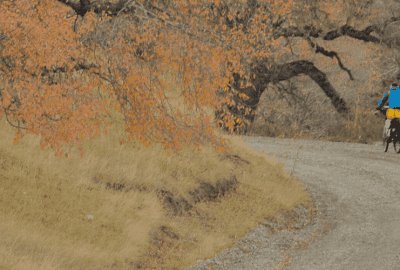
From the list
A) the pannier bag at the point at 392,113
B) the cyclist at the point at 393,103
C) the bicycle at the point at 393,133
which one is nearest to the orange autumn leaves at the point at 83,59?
the cyclist at the point at 393,103

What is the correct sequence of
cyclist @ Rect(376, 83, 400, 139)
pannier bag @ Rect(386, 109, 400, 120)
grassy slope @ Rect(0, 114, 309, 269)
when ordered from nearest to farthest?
1. grassy slope @ Rect(0, 114, 309, 269)
2. cyclist @ Rect(376, 83, 400, 139)
3. pannier bag @ Rect(386, 109, 400, 120)

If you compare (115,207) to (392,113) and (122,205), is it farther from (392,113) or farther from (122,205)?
(392,113)

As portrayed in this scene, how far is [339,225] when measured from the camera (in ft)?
30.9

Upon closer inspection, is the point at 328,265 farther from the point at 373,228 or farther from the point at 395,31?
the point at 395,31

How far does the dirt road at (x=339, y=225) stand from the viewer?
7352 mm

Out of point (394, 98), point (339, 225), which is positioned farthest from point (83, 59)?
point (394, 98)

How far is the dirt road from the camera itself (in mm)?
7352

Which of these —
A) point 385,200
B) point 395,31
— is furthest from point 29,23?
point 395,31

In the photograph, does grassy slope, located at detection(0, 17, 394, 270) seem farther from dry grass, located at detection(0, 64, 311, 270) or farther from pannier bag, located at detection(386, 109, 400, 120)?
pannier bag, located at detection(386, 109, 400, 120)

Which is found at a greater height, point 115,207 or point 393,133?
point 393,133

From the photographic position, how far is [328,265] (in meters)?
7.04

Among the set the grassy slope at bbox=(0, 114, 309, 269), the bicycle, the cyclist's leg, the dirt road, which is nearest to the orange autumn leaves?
the grassy slope at bbox=(0, 114, 309, 269)

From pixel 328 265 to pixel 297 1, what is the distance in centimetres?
1355

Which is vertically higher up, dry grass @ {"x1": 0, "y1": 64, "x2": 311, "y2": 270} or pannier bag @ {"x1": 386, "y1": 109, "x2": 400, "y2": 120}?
pannier bag @ {"x1": 386, "y1": 109, "x2": 400, "y2": 120}
